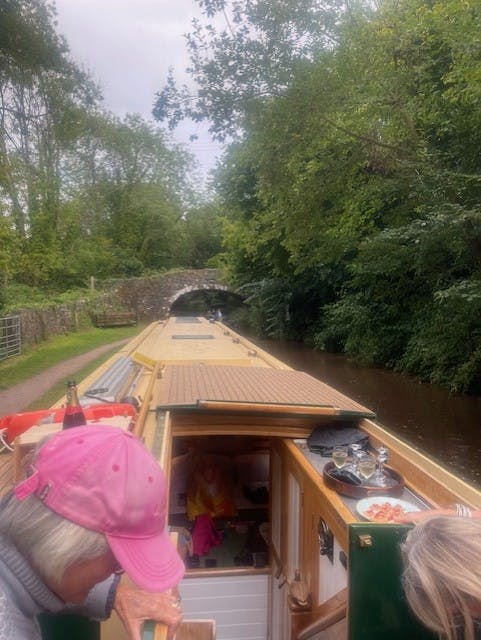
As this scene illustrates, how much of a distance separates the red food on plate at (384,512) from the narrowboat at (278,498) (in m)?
0.01

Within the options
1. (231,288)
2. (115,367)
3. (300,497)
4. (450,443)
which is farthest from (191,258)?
(300,497)

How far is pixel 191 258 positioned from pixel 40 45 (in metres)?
32.8

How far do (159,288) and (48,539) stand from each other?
3297 cm

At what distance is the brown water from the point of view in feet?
32.4

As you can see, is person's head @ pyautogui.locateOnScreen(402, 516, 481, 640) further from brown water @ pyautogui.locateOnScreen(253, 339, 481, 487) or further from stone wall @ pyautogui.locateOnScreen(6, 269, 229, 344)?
stone wall @ pyautogui.locateOnScreen(6, 269, 229, 344)

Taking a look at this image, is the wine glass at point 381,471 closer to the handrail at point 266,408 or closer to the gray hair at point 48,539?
the handrail at point 266,408

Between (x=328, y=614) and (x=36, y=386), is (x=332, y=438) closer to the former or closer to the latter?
(x=328, y=614)

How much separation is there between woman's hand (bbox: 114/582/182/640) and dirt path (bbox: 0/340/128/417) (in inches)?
328

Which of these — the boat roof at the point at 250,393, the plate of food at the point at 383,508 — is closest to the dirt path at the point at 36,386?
the boat roof at the point at 250,393

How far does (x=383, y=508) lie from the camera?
7.25 ft

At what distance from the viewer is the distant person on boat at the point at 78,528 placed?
111 cm

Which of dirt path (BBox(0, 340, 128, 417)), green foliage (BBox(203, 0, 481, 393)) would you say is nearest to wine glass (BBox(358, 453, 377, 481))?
dirt path (BBox(0, 340, 128, 417))

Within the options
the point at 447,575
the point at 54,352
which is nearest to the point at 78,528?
the point at 447,575

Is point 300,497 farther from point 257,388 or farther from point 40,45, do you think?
point 40,45
